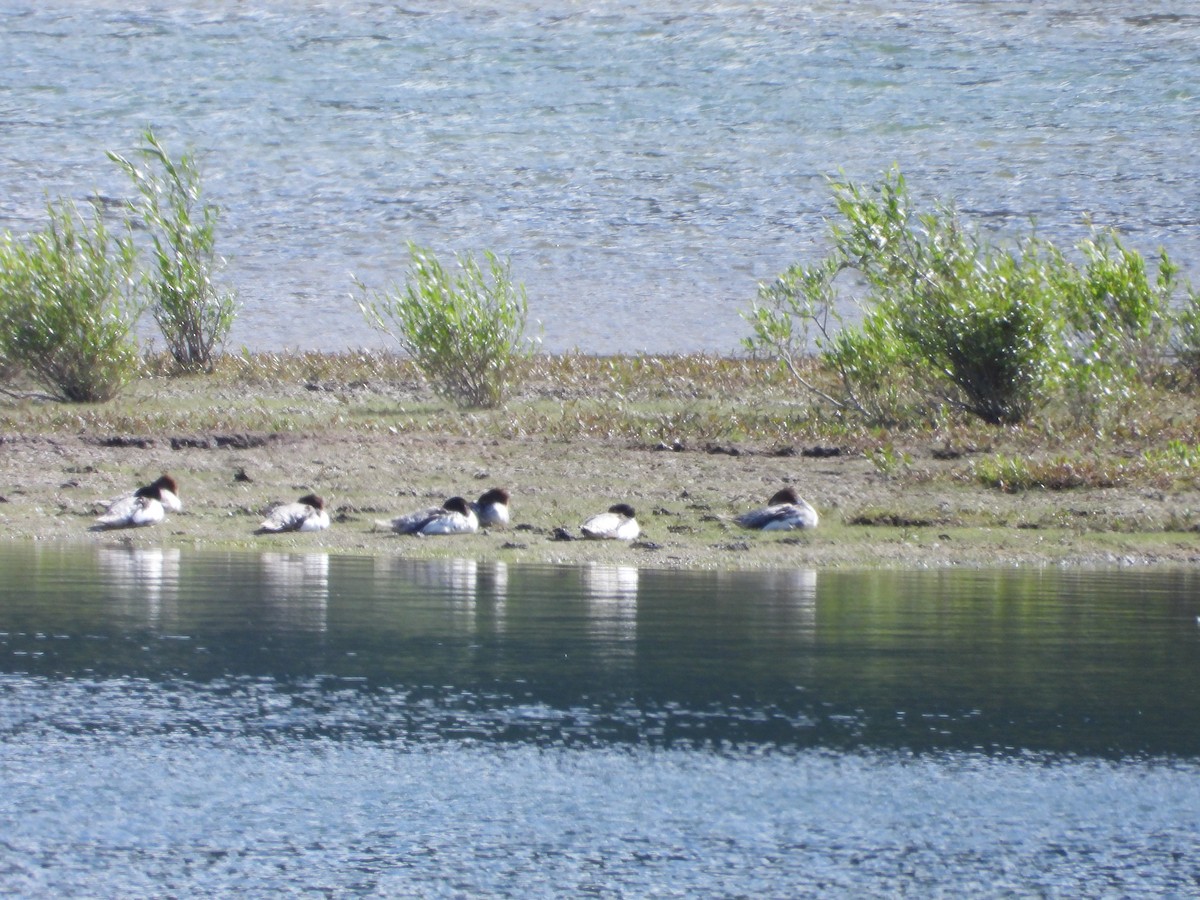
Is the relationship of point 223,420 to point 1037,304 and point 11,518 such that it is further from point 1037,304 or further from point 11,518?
point 1037,304

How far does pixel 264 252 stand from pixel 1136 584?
3175 centimetres

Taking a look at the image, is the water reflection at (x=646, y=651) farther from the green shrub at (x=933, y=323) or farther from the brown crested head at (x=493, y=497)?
the green shrub at (x=933, y=323)

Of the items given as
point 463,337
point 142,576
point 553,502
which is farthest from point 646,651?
point 463,337

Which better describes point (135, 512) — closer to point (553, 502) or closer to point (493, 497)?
point (493, 497)

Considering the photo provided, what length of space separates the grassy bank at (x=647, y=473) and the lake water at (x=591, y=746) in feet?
10.0

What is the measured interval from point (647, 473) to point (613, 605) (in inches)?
245

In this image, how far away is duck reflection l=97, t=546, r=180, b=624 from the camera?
10070 millimetres

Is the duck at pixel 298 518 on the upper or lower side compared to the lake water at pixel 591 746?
upper

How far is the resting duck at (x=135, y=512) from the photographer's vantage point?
1427 centimetres

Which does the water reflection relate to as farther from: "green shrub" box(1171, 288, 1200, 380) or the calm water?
the calm water

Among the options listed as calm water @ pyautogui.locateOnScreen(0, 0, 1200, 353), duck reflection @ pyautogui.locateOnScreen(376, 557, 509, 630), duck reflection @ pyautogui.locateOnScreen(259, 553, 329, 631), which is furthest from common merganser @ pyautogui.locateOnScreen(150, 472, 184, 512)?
calm water @ pyautogui.locateOnScreen(0, 0, 1200, 353)

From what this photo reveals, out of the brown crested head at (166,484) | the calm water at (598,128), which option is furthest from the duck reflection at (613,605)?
the calm water at (598,128)

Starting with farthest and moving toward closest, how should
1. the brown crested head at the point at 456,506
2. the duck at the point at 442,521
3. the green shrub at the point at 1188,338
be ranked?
the green shrub at the point at 1188,338 < the brown crested head at the point at 456,506 < the duck at the point at 442,521

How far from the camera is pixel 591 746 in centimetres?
697
